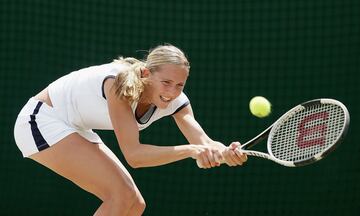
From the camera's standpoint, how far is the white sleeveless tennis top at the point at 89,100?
312 cm

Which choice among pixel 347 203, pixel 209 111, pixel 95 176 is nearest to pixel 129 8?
pixel 209 111

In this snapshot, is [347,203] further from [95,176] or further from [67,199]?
[95,176]

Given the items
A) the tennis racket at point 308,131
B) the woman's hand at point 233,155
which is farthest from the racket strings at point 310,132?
the woman's hand at point 233,155

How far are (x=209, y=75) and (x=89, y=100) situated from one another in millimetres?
2257

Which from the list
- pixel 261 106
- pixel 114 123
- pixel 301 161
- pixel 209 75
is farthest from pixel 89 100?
pixel 209 75

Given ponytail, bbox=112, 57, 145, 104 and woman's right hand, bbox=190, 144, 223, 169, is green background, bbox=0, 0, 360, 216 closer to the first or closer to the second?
ponytail, bbox=112, 57, 145, 104

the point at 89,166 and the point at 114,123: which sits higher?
the point at 114,123

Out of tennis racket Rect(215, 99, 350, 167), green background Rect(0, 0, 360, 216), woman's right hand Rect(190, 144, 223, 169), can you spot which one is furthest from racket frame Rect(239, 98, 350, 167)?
green background Rect(0, 0, 360, 216)

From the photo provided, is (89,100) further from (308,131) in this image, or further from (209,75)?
(209,75)

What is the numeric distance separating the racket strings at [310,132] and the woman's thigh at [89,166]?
0.64 m

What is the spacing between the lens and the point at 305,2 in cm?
525

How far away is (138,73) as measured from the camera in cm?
303

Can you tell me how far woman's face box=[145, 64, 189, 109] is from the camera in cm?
298

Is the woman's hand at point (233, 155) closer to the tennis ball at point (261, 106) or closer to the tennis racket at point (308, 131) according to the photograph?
the tennis racket at point (308, 131)
